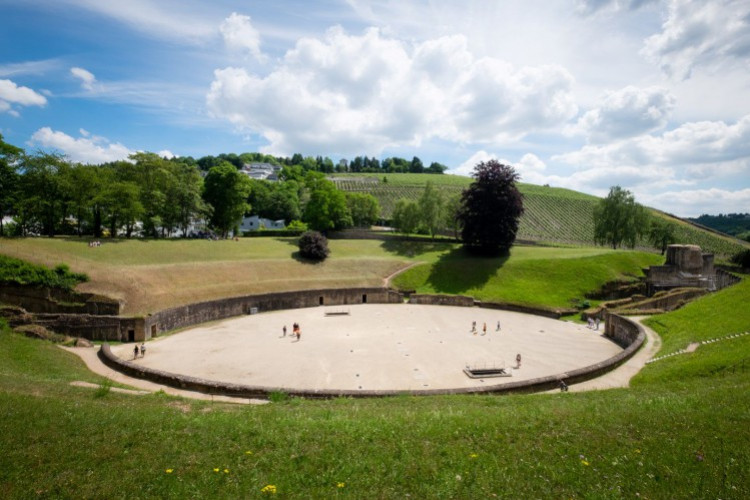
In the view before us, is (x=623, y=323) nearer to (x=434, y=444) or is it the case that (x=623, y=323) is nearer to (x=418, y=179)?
(x=434, y=444)

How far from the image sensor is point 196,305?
34500mm

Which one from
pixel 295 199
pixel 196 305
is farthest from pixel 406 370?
pixel 295 199

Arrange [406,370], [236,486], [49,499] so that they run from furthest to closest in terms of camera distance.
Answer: [406,370], [236,486], [49,499]

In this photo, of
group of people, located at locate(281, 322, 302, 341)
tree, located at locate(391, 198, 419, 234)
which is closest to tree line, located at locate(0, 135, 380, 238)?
tree, located at locate(391, 198, 419, 234)

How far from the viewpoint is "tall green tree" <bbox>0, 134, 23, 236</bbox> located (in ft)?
130

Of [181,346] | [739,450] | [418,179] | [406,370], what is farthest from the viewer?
[418,179]

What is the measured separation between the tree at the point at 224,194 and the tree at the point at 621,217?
55014 mm

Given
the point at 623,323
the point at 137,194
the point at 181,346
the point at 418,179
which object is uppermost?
the point at 418,179

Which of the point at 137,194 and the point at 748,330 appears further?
the point at 137,194

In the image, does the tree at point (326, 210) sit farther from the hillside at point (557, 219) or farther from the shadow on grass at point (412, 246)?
the hillside at point (557, 219)

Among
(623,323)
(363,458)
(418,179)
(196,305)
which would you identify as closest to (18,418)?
(363,458)

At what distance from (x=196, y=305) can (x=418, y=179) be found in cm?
13421

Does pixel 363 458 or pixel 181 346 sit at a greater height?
pixel 363 458

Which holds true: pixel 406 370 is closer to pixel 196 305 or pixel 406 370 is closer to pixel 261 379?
pixel 261 379
